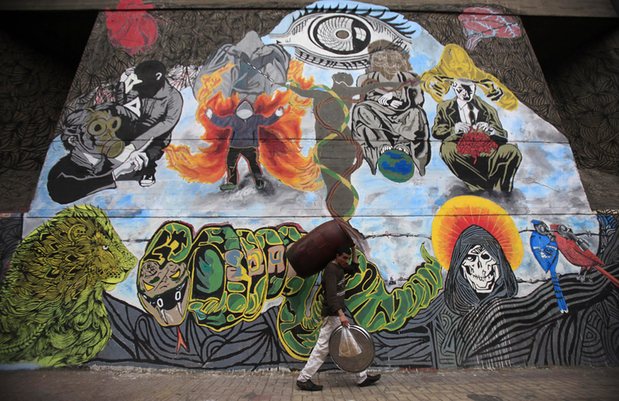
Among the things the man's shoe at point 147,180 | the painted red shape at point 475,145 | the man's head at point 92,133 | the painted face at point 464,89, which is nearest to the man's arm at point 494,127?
the painted red shape at point 475,145

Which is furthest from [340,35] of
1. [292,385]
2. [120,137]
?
[292,385]

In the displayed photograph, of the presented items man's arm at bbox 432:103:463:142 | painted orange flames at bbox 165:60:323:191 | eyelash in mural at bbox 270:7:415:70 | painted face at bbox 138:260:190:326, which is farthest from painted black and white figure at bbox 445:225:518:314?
painted face at bbox 138:260:190:326

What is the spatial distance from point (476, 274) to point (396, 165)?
2044 millimetres

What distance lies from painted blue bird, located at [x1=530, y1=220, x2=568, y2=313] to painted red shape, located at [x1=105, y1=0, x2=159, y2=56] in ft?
24.4

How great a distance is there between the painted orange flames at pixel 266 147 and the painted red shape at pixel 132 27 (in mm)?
1630

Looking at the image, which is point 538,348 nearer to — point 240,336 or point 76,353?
point 240,336

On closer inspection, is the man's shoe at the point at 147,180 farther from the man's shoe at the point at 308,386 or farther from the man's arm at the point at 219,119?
the man's shoe at the point at 308,386

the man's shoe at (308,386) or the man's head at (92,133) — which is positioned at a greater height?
the man's head at (92,133)

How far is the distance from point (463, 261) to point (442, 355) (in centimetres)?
136

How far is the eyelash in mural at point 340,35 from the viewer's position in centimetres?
675

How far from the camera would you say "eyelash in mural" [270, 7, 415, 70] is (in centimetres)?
675

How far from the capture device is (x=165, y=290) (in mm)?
5230

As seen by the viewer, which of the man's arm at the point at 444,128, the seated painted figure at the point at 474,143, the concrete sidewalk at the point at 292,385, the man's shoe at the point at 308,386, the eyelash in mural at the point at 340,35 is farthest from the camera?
the eyelash in mural at the point at 340,35

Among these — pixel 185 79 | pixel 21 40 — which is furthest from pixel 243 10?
pixel 21 40
